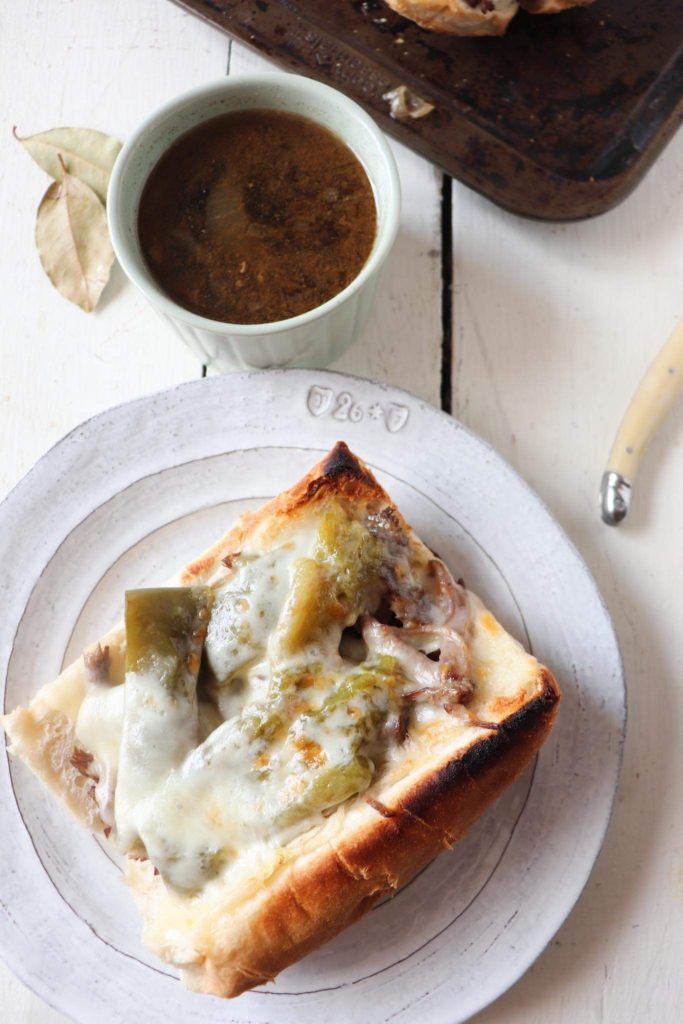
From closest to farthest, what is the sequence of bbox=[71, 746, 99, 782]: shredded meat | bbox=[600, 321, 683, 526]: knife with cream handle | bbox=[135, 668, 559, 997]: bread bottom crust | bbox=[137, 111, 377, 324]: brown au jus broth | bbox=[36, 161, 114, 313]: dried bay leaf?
bbox=[135, 668, 559, 997]: bread bottom crust < bbox=[71, 746, 99, 782]: shredded meat < bbox=[137, 111, 377, 324]: brown au jus broth < bbox=[600, 321, 683, 526]: knife with cream handle < bbox=[36, 161, 114, 313]: dried bay leaf

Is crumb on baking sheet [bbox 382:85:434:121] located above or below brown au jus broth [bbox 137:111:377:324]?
above

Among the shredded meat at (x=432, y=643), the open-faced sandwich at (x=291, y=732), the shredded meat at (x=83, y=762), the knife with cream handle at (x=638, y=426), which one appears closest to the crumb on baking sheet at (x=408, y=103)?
the knife with cream handle at (x=638, y=426)

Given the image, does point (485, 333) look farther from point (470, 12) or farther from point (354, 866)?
point (354, 866)

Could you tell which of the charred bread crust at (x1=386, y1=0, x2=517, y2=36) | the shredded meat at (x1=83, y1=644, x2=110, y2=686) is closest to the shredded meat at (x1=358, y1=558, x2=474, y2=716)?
the shredded meat at (x1=83, y1=644, x2=110, y2=686)

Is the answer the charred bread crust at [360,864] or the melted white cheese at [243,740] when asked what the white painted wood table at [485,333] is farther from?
the melted white cheese at [243,740]

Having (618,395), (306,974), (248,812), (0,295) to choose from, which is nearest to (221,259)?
(0,295)

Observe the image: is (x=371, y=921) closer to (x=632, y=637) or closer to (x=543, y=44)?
(x=632, y=637)

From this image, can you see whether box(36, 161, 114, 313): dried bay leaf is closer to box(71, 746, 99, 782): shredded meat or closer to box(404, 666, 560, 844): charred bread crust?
box(71, 746, 99, 782): shredded meat
